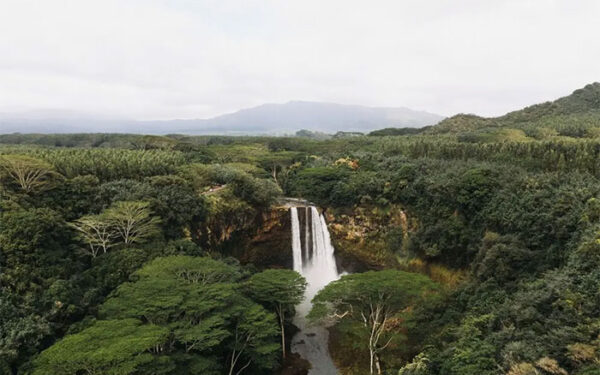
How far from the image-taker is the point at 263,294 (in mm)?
19312

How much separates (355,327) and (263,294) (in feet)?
17.0

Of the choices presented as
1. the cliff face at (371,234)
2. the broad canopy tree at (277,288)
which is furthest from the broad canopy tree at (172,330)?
the cliff face at (371,234)

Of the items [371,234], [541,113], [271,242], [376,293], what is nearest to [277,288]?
[376,293]

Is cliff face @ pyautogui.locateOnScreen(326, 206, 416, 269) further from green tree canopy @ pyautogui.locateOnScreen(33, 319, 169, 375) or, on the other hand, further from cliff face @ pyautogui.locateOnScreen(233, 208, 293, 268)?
green tree canopy @ pyautogui.locateOnScreen(33, 319, 169, 375)

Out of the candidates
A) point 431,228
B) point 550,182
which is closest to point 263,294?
point 431,228

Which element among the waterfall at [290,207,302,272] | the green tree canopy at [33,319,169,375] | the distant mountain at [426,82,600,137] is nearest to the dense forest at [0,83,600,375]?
the green tree canopy at [33,319,169,375]

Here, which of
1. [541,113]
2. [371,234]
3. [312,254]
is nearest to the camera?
[371,234]

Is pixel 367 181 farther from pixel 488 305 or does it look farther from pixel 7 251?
pixel 7 251

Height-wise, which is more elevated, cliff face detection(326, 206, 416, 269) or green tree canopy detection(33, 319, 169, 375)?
green tree canopy detection(33, 319, 169, 375)

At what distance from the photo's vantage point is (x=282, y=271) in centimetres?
2075

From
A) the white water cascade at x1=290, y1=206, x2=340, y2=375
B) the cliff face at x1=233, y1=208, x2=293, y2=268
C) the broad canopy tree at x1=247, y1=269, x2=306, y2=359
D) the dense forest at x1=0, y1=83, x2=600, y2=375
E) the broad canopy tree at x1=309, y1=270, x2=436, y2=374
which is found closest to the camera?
the dense forest at x1=0, y1=83, x2=600, y2=375

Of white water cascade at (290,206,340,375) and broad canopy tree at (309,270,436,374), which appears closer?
broad canopy tree at (309,270,436,374)

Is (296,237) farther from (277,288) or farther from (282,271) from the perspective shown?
(277,288)

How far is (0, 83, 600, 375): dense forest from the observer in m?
12.9
